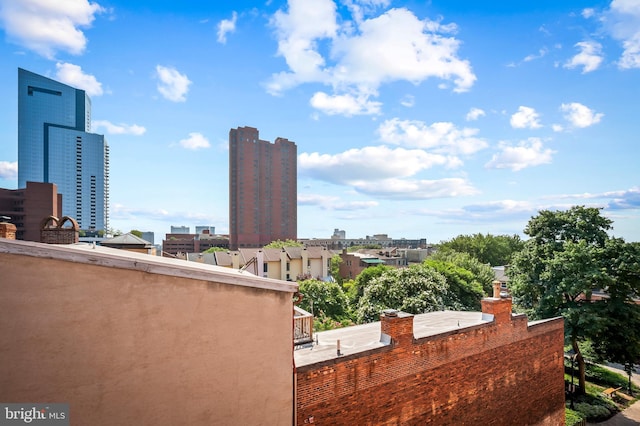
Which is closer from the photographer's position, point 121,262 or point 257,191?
point 121,262

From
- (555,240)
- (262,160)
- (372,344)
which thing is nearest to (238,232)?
(262,160)

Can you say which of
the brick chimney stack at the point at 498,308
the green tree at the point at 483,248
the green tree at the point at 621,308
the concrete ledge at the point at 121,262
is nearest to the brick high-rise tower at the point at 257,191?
the green tree at the point at 483,248

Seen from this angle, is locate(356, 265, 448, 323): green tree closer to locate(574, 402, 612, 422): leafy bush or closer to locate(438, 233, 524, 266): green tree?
locate(574, 402, 612, 422): leafy bush

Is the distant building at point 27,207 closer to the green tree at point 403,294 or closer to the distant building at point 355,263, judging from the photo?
the distant building at point 355,263

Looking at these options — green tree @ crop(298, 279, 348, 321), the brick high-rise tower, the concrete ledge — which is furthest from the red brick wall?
the brick high-rise tower

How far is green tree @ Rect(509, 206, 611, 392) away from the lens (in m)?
18.1

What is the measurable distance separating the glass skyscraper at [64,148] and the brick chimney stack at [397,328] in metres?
136

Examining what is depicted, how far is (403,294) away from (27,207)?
67.4 metres

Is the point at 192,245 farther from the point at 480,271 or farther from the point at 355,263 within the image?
the point at 480,271

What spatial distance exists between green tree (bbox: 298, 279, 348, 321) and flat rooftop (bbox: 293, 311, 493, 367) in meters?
17.1

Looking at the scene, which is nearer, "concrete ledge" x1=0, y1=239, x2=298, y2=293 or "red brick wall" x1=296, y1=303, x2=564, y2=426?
"concrete ledge" x1=0, y1=239, x2=298, y2=293

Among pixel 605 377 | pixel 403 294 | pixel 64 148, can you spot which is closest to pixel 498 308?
pixel 403 294

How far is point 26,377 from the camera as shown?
5348 millimetres

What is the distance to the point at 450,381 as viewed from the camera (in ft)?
36.4
